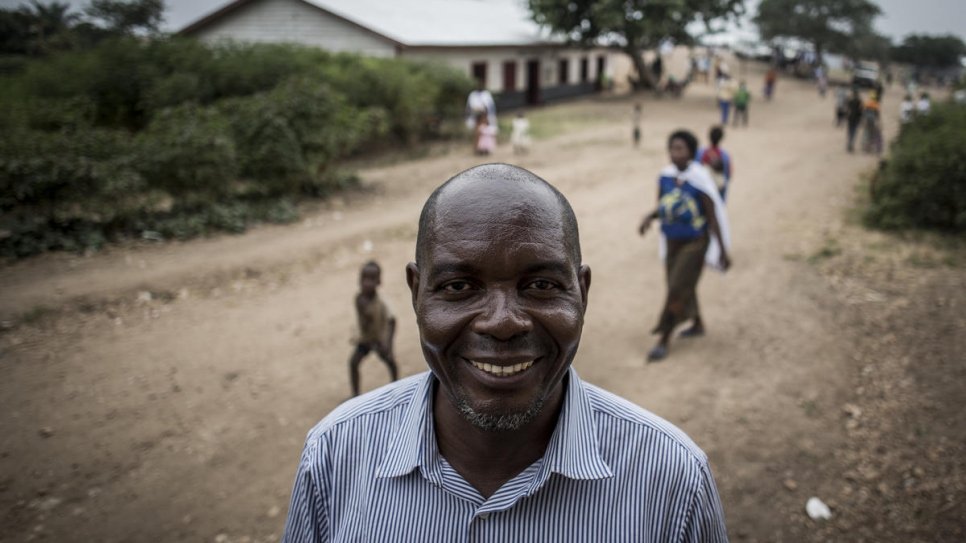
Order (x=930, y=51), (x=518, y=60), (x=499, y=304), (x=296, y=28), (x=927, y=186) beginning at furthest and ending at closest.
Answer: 1. (x=930, y=51)
2. (x=518, y=60)
3. (x=296, y=28)
4. (x=927, y=186)
5. (x=499, y=304)

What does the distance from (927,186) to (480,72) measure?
57.3 ft

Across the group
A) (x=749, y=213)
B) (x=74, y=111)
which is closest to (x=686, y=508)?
(x=749, y=213)

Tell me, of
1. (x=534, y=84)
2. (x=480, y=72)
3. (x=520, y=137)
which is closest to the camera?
(x=520, y=137)

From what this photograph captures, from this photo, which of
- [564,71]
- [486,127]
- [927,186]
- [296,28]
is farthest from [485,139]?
[564,71]

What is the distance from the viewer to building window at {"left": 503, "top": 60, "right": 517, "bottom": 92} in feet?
83.2

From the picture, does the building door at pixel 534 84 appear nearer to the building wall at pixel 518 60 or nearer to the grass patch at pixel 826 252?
the building wall at pixel 518 60

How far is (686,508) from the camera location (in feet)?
4.94

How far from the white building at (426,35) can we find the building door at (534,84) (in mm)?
41

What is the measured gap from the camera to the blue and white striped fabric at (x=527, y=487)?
1.46 metres

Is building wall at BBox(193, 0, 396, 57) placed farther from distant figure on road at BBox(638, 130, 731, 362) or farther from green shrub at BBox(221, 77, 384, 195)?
distant figure on road at BBox(638, 130, 731, 362)

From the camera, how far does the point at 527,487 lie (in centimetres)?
147

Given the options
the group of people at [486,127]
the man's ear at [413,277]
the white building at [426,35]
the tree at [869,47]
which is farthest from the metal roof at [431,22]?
the tree at [869,47]

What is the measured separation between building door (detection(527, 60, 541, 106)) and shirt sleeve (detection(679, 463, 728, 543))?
26744 mm

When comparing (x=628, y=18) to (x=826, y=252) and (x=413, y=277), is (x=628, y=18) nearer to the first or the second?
(x=826, y=252)
